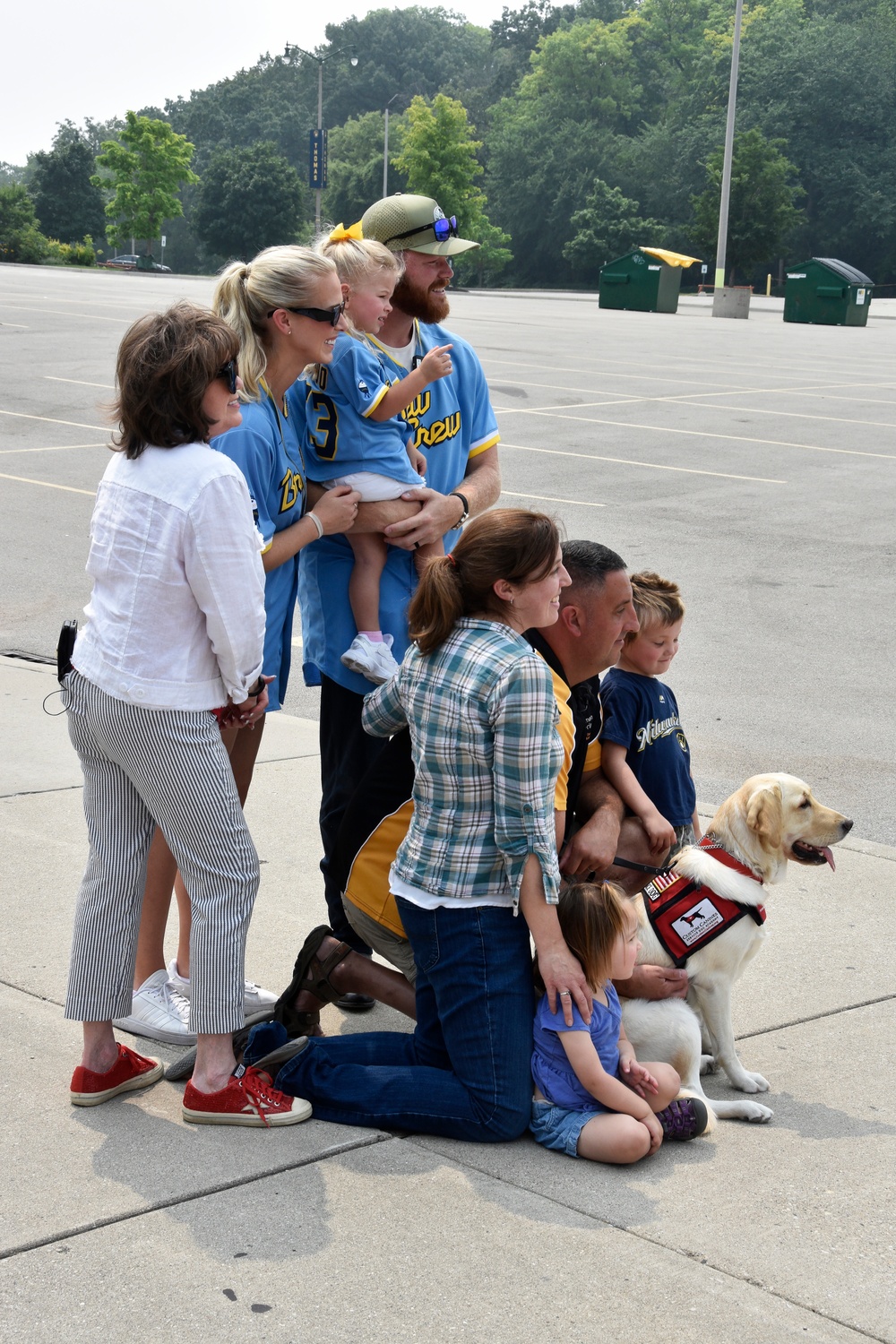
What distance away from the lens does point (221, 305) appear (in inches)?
139

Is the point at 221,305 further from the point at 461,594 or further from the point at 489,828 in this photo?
the point at 489,828

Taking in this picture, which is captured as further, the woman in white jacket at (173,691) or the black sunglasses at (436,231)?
the black sunglasses at (436,231)

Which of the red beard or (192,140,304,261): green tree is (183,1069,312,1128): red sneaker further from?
(192,140,304,261): green tree

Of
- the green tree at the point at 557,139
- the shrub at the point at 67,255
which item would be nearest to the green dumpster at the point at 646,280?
the green tree at the point at 557,139

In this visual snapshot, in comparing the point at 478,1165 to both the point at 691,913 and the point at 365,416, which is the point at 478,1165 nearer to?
the point at 691,913

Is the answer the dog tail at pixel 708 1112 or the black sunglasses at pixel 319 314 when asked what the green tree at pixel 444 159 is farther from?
the dog tail at pixel 708 1112

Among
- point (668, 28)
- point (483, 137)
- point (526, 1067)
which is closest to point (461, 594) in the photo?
point (526, 1067)

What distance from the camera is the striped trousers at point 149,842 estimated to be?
311cm

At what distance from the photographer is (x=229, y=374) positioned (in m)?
3.06

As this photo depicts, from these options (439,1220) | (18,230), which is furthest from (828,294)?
(18,230)

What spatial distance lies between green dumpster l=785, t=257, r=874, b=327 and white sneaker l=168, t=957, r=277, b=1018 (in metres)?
41.3

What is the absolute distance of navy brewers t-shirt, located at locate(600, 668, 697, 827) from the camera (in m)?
3.79

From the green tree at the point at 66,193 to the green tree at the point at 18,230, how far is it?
12.9 metres

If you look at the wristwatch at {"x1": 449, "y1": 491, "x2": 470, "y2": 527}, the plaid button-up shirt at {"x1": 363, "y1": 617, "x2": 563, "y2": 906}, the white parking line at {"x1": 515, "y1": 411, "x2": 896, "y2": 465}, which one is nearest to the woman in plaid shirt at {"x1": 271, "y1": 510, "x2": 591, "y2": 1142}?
the plaid button-up shirt at {"x1": 363, "y1": 617, "x2": 563, "y2": 906}
